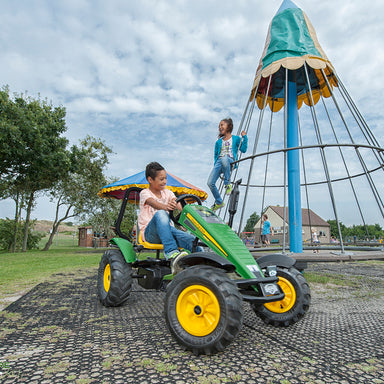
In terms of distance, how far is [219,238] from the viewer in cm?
230

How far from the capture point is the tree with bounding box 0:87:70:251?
14.6 m

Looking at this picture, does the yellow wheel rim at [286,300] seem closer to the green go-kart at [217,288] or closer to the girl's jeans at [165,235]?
the green go-kart at [217,288]

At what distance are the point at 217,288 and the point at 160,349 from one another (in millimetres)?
608

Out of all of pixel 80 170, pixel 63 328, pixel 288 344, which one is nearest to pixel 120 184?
pixel 63 328

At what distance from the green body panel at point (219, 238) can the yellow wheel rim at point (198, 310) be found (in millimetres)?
352

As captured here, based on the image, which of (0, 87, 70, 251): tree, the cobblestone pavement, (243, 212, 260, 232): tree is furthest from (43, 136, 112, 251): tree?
the cobblestone pavement

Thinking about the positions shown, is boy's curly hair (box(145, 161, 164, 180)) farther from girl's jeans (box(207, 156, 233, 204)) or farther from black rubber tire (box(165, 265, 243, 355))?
girl's jeans (box(207, 156, 233, 204))

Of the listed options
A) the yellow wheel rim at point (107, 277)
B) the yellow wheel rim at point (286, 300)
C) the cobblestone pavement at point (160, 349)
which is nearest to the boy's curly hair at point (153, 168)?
the yellow wheel rim at point (107, 277)

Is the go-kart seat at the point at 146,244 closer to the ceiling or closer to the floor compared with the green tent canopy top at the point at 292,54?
closer to the floor

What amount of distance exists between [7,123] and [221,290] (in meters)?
16.0

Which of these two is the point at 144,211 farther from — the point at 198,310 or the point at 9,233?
the point at 9,233

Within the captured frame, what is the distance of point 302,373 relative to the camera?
5.27ft

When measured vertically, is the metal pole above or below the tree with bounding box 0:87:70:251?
below

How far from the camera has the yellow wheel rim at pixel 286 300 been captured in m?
2.46
